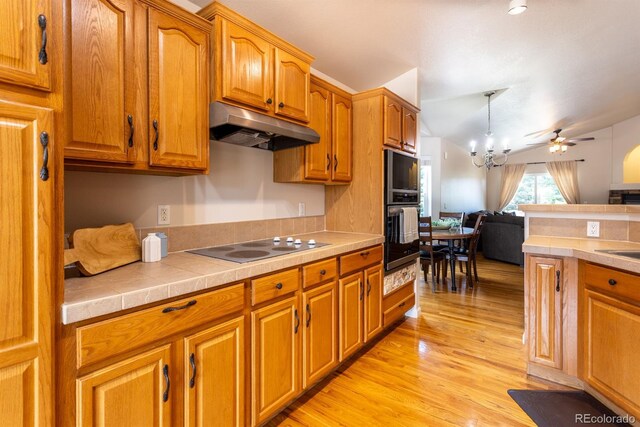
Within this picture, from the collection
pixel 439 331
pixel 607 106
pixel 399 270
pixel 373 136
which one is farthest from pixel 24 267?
pixel 607 106

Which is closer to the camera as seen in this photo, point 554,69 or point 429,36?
point 429,36

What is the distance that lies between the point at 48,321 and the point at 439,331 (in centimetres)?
291

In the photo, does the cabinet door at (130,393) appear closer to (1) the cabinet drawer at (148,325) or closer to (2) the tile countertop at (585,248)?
(1) the cabinet drawer at (148,325)

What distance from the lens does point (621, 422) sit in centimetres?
168

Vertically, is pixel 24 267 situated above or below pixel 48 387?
above

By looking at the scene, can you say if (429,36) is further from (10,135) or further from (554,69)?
(10,135)

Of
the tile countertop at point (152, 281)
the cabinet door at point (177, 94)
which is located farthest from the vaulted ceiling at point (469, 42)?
the tile countertop at point (152, 281)

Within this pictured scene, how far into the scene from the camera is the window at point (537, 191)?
876cm

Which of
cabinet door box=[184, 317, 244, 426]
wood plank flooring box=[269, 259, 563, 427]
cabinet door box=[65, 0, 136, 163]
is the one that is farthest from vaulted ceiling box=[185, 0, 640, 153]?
wood plank flooring box=[269, 259, 563, 427]

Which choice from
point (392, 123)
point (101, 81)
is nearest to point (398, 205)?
point (392, 123)

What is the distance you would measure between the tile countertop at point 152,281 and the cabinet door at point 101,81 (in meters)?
0.50

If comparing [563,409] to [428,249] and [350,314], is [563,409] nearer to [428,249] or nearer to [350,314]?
[350,314]

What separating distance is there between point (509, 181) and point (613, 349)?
8.82m

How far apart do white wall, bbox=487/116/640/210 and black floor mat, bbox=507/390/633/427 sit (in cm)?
805
